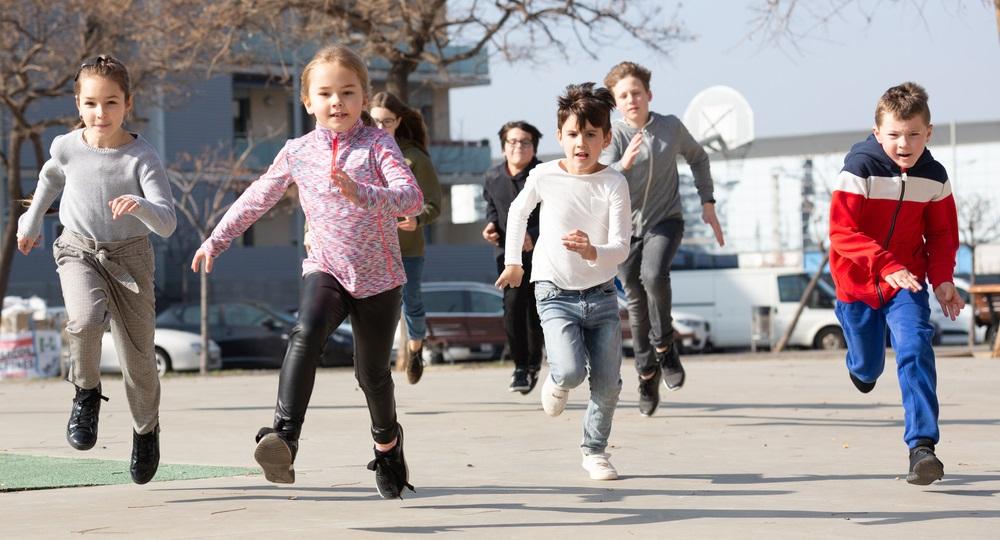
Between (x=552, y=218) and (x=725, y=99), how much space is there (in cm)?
2347

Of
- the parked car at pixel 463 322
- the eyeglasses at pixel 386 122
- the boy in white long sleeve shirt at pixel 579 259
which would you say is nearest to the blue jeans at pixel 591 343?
the boy in white long sleeve shirt at pixel 579 259

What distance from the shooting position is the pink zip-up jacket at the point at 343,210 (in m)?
5.71

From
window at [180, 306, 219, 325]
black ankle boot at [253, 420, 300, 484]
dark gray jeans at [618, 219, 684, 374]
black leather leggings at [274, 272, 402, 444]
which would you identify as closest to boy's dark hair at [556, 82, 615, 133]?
black leather leggings at [274, 272, 402, 444]

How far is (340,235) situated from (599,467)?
5.43ft

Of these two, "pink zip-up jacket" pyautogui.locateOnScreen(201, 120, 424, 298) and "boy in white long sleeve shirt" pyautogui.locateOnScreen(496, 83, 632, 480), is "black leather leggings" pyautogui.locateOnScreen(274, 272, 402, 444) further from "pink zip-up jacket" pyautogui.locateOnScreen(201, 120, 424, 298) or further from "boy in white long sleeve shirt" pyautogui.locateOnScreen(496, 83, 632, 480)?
"boy in white long sleeve shirt" pyautogui.locateOnScreen(496, 83, 632, 480)

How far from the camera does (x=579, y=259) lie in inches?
264

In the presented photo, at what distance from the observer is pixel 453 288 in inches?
1070

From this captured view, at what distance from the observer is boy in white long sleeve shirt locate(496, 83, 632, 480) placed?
263 inches

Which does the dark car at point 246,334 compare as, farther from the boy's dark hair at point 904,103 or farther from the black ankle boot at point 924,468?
the black ankle boot at point 924,468

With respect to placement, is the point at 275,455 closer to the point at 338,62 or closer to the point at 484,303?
the point at 338,62

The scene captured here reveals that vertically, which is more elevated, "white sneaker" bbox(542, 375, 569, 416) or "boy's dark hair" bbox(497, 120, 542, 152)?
"boy's dark hair" bbox(497, 120, 542, 152)

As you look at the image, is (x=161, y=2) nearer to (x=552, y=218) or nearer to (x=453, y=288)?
(x=453, y=288)

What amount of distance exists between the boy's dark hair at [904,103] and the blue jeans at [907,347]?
0.74 metres

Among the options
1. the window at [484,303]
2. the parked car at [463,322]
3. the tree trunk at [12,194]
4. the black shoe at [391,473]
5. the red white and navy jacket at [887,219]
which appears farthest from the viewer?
the window at [484,303]
